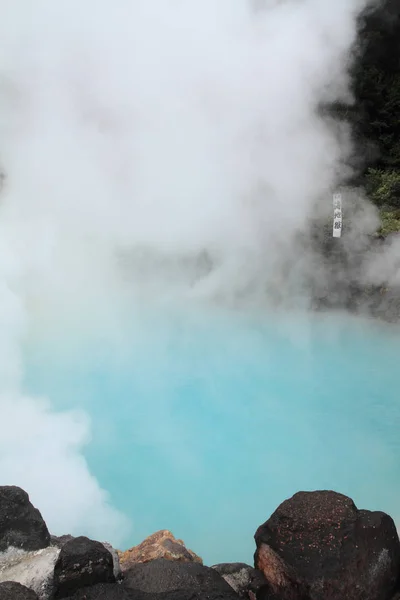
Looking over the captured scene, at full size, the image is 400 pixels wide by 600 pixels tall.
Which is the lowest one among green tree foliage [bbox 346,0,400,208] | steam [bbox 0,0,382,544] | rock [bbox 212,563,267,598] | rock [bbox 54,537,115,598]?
rock [bbox 54,537,115,598]

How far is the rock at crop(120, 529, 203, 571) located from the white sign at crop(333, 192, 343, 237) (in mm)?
4990

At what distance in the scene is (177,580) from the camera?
249 cm

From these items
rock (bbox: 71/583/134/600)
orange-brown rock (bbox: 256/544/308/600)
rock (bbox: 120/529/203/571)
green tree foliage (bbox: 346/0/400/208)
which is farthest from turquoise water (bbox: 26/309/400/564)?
green tree foliage (bbox: 346/0/400/208)

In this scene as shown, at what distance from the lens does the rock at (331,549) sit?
8.02 feet

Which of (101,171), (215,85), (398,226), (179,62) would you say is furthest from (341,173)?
(101,171)

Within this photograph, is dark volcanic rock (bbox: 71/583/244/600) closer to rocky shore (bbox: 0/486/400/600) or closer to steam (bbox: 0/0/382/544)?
rocky shore (bbox: 0/486/400/600)

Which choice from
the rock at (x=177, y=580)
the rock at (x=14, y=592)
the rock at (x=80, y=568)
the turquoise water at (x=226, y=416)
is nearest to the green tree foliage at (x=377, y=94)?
the turquoise water at (x=226, y=416)

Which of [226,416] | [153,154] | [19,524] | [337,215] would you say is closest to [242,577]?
[19,524]

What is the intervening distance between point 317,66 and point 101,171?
333 centimetres

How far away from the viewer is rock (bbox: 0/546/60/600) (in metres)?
2.40

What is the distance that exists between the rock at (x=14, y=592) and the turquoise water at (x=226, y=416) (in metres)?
1.46

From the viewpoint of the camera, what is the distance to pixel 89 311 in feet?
19.6

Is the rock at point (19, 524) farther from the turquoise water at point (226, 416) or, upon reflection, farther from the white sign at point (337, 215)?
the white sign at point (337, 215)

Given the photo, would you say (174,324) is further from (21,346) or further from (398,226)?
(398,226)
